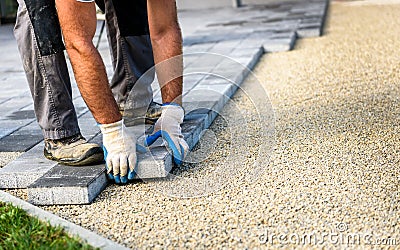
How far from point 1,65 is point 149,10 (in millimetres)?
3178

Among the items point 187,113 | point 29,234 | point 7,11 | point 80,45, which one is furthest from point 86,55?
point 7,11

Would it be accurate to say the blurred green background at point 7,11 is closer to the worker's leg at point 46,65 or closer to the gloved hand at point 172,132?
the worker's leg at point 46,65

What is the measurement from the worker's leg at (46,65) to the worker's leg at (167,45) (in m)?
0.42

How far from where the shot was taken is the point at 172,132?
283 centimetres

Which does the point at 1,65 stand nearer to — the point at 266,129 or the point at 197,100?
the point at 197,100

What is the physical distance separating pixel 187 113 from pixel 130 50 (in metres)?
0.46

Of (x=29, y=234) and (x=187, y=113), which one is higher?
(x=29, y=234)

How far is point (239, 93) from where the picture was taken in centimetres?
443

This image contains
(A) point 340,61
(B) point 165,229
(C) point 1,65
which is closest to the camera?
(B) point 165,229

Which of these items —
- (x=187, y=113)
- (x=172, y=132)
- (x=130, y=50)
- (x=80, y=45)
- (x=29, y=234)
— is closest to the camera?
(x=29, y=234)

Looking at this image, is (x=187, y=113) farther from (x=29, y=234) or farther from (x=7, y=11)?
(x=7, y=11)

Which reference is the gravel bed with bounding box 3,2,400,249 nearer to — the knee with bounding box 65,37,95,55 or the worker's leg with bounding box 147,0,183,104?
the worker's leg with bounding box 147,0,183,104

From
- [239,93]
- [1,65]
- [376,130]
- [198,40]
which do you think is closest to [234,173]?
[376,130]

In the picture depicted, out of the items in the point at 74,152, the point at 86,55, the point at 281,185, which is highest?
the point at 86,55
